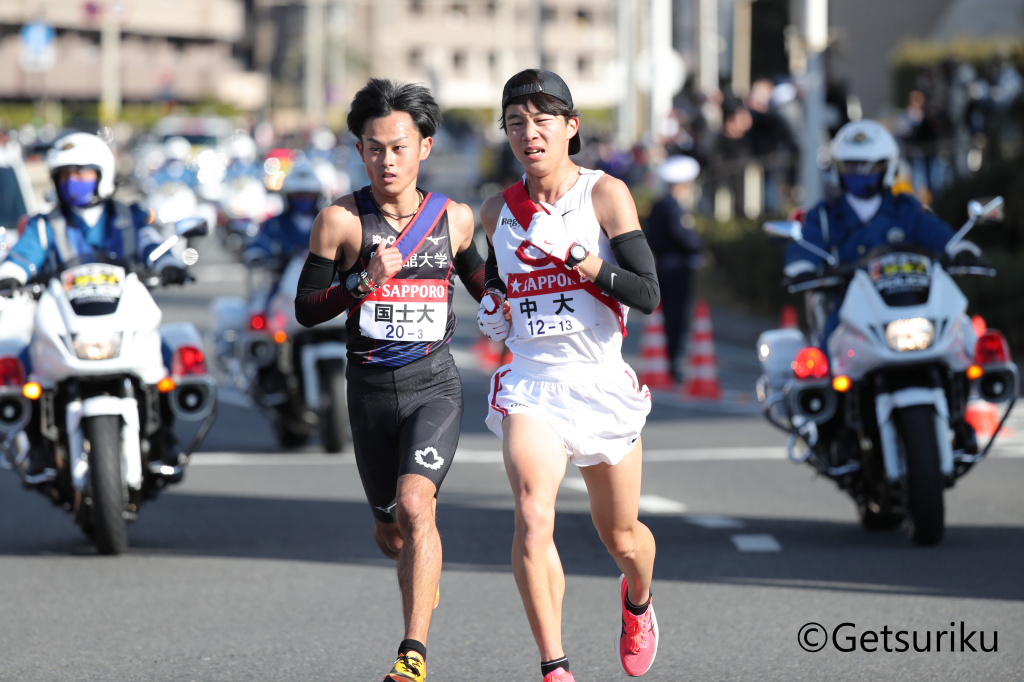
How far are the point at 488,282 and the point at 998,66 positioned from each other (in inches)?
635

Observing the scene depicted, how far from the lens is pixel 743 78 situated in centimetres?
5522

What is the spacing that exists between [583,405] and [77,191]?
4.11 m

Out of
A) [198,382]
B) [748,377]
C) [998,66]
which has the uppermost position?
[998,66]

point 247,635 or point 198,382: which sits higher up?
point 198,382

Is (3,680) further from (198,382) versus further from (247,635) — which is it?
(198,382)

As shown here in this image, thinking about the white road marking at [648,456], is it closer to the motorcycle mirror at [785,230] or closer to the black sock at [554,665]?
the motorcycle mirror at [785,230]

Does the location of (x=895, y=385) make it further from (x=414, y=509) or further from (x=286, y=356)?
(x=286, y=356)

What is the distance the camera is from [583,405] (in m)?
5.60

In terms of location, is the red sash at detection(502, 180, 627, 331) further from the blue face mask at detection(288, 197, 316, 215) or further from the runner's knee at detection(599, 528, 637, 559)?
the blue face mask at detection(288, 197, 316, 215)

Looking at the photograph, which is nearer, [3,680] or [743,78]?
[3,680]

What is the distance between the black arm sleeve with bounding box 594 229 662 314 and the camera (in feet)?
17.8

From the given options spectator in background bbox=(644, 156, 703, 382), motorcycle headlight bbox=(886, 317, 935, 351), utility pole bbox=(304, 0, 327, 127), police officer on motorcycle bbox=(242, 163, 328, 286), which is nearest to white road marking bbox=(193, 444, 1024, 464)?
police officer on motorcycle bbox=(242, 163, 328, 286)

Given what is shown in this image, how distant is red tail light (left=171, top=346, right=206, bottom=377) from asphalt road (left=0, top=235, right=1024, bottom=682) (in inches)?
35.6

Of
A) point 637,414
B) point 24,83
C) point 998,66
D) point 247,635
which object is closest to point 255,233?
point 247,635
